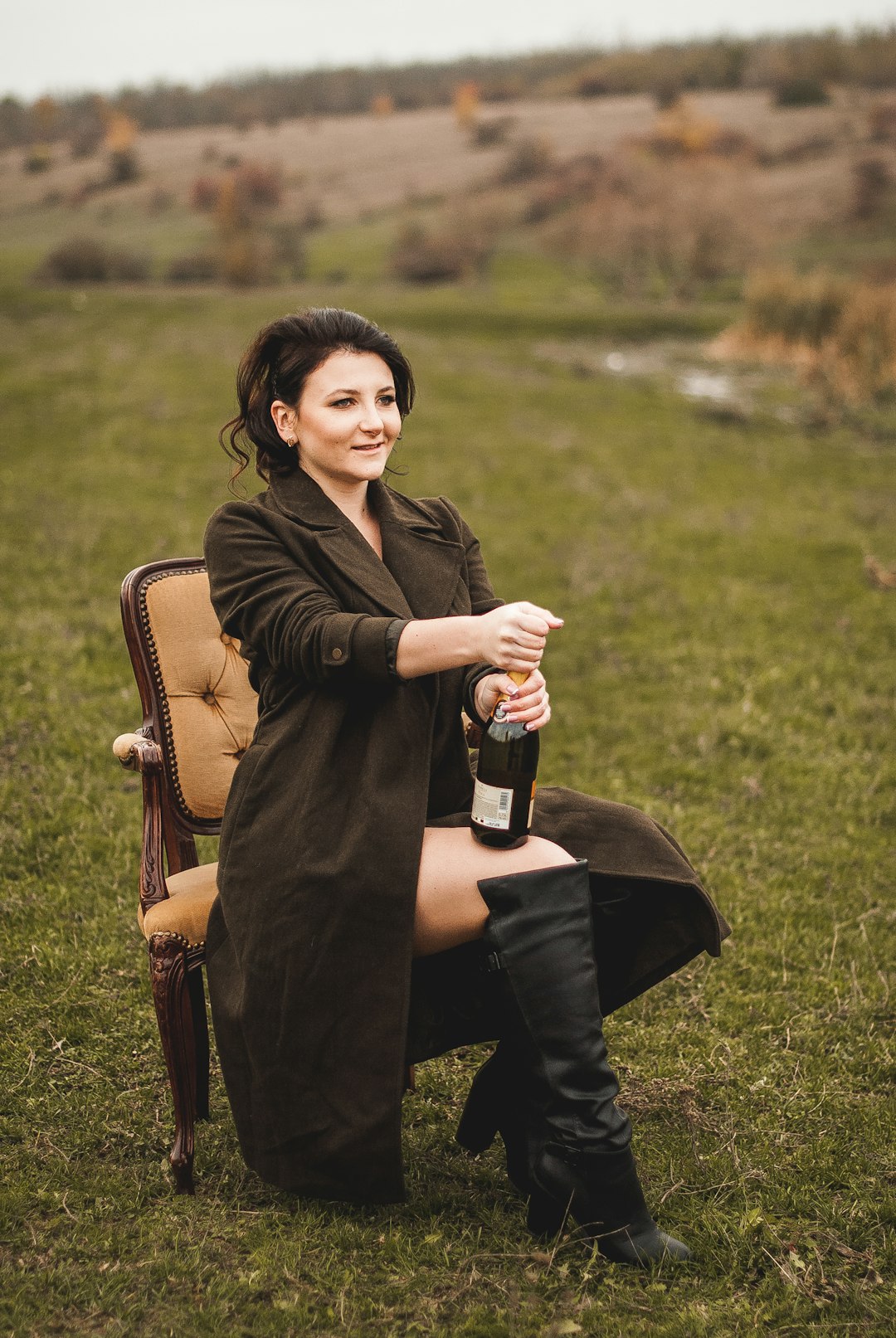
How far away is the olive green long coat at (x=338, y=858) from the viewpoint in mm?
2582

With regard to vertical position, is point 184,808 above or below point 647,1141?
above

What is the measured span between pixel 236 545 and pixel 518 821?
3.20 ft

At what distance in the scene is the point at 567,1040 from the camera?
252 cm

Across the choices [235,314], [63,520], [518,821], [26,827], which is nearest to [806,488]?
[63,520]

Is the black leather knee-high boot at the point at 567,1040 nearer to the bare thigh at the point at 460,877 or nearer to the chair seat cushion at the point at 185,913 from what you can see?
the bare thigh at the point at 460,877

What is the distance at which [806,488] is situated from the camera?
12719 millimetres

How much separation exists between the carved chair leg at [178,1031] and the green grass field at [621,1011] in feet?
0.36

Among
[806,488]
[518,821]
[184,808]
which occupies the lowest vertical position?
[806,488]

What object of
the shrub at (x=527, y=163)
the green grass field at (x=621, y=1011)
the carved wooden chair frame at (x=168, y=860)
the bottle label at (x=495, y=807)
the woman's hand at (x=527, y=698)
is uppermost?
the shrub at (x=527, y=163)

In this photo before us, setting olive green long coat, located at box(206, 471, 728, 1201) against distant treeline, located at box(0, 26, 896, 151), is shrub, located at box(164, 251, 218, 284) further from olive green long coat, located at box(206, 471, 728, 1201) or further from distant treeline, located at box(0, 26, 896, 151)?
olive green long coat, located at box(206, 471, 728, 1201)

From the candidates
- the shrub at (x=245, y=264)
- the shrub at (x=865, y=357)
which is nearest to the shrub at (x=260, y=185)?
the shrub at (x=245, y=264)

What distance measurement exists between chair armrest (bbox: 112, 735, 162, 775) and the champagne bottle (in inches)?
42.3

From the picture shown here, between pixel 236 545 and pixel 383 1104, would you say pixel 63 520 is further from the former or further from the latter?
pixel 383 1104

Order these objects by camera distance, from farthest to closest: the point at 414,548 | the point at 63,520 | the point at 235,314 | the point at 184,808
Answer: the point at 235,314 < the point at 63,520 < the point at 184,808 < the point at 414,548
